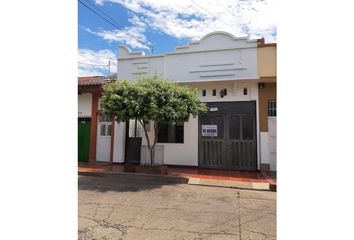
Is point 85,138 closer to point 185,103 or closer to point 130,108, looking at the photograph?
point 130,108

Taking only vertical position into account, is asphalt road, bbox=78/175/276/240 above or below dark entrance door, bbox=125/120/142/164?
below

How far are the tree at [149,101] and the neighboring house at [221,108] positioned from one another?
2.13 meters

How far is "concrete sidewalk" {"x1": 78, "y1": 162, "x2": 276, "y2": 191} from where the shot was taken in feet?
24.9

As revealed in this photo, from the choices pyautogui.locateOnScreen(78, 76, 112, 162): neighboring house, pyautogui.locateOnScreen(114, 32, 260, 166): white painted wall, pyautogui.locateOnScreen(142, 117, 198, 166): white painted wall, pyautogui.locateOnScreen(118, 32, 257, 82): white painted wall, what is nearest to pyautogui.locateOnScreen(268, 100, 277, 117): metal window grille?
pyautogui.locateOnScreen(114, 32, 260, 166): white painted wall

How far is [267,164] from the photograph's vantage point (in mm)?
9664

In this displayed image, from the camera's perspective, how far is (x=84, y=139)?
1190 centimetres

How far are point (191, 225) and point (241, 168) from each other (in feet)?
19.9

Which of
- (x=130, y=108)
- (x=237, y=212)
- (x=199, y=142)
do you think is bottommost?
(x=237, y=212)

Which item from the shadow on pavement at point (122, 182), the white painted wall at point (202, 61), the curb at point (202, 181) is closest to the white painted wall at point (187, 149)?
the white painted wall at point (202, 61)

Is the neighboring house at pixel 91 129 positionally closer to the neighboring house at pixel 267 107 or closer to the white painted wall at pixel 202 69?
the white painted wall at pixel 202 69

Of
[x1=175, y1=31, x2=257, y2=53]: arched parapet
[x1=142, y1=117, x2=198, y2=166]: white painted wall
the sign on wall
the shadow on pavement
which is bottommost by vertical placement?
the shadow on pavement

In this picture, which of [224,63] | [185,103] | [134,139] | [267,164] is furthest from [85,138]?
[267,164]

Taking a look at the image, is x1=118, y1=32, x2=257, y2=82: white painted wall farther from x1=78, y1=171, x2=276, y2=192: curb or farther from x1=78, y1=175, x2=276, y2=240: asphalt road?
x1=78, y1=175, x2=276, y2=240: asphalt road

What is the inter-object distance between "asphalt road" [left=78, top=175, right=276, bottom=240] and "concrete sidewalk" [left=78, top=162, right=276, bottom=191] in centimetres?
43
